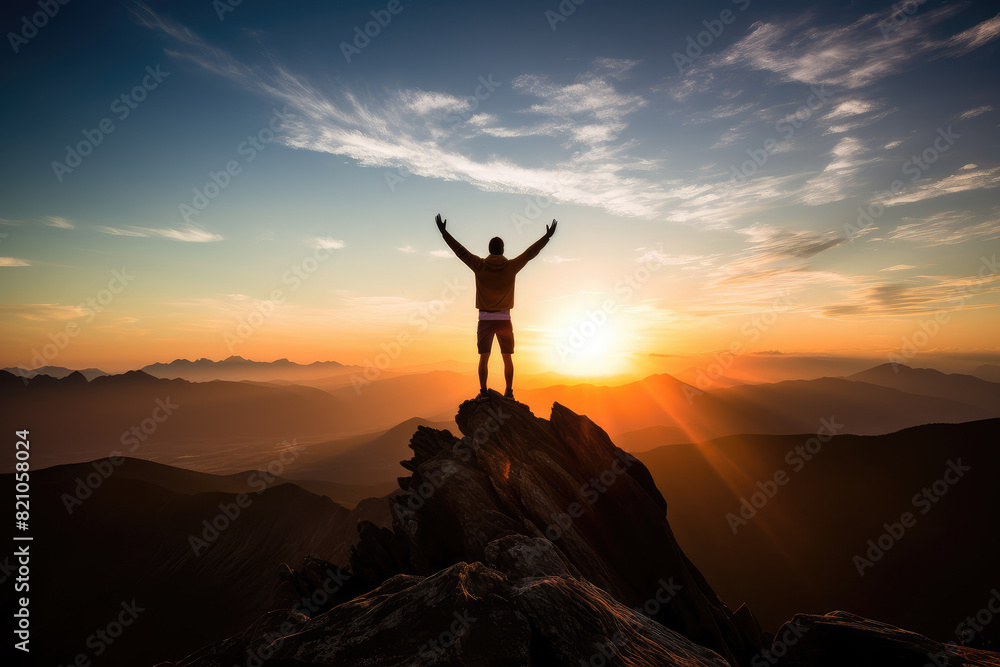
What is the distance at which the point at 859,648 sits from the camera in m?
9.26

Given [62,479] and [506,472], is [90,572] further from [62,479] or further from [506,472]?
[506,472]

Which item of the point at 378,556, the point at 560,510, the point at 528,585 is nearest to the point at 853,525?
the point at 560,510

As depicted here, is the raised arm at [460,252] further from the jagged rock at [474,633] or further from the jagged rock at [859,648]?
the jagged rock at [859,648]

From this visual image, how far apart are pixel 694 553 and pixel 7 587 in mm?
101913

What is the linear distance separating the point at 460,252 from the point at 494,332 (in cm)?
275

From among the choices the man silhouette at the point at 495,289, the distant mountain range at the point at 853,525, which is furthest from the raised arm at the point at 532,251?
the distant mountain range at the point at 853,525

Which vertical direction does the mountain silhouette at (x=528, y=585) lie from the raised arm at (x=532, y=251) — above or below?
below

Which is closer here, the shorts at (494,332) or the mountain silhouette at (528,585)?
the mountain silhouette at (528,585)

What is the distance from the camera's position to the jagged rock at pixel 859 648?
8680 millimetres

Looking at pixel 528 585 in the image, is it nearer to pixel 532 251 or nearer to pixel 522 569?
pixel 522 569

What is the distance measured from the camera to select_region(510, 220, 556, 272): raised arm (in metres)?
11.4

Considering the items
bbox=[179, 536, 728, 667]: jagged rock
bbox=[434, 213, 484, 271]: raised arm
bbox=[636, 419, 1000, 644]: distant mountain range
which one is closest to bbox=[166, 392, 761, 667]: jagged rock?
bbox=[179, 536, 728, 667]: jagged rock

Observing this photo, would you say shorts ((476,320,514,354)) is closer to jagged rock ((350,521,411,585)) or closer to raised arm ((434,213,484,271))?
raised arm ((434,213,484,271))

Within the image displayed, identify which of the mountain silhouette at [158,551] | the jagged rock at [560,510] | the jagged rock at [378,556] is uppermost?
the jagged rock at [560,510]
